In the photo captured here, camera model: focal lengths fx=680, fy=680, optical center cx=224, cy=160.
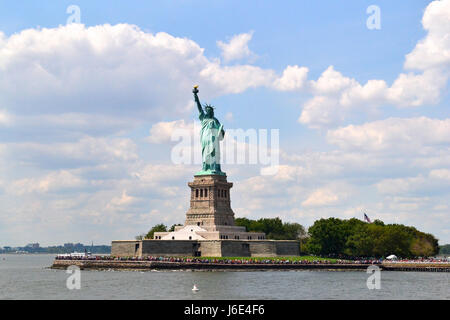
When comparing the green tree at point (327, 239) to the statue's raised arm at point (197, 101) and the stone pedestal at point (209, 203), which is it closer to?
the stone pedestal at point (209, 203)

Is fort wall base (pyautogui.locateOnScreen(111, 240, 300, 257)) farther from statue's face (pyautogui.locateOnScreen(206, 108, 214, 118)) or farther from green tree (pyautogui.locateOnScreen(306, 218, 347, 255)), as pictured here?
statue's face (pyautogui.locateOnScreen(206, 108, 214, 118))

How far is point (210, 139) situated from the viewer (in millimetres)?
→ 117562

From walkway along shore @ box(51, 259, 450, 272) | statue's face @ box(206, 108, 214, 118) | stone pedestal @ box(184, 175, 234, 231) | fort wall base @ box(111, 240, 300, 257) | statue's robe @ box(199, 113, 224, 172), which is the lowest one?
walkway along shore @ box(51, 259, 450, 272)

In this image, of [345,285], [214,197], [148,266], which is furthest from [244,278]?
[214,197]

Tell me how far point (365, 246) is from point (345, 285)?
48.0 metres

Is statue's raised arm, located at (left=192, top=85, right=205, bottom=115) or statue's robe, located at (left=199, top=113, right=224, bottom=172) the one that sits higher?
statue's raised arm, located at (left=192, top=85, right=205, bottom=115)

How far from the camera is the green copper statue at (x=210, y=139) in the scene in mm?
117250

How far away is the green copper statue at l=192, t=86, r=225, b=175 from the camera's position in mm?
117250

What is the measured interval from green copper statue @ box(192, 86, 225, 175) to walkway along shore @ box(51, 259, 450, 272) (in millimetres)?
23809

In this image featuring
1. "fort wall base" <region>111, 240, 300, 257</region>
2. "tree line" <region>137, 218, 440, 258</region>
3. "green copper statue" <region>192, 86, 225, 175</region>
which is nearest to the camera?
"fort wall base" <region>111, 240, 300, 257</region>

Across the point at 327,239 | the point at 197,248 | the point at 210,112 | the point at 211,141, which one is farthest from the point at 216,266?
the point at 327,239

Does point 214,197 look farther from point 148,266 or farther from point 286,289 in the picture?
point 286,289

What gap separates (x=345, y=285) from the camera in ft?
241

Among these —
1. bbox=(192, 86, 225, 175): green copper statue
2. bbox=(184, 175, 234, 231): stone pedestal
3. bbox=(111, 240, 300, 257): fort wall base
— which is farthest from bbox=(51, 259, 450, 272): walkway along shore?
bbox=(192, 86, 225, 175): green copper statue
